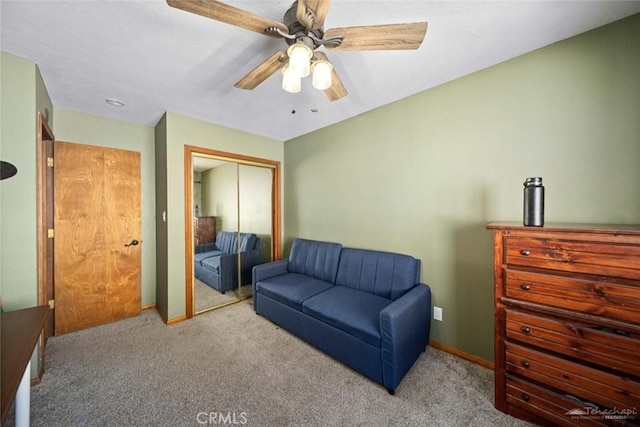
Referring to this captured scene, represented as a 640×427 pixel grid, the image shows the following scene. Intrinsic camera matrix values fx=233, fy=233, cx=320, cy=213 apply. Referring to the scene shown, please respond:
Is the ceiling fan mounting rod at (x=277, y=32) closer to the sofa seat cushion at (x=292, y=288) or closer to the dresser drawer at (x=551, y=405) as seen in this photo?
the sofa seat cushion at (x=292, y=288)

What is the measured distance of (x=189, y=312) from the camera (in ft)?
9.43

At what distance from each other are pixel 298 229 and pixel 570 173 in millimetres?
3037

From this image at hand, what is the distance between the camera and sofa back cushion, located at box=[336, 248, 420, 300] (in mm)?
2273

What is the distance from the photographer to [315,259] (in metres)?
3.04

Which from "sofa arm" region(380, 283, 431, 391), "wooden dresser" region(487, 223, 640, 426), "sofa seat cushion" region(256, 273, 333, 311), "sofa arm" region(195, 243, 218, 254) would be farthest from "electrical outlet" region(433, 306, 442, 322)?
"sofa arm" region(195, 243, 218, 254)

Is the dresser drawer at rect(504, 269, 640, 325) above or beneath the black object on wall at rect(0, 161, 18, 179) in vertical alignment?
beneath

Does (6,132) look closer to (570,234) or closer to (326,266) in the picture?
(326,266)

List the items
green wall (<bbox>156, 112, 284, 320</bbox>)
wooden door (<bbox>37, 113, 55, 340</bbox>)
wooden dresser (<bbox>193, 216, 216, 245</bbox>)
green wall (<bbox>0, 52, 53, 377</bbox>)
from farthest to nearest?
wooden dresser (<bbox>193, 216, 216, 245</bbox>) < green wall (<bbox>156, 112, 284, 320</bbox>) < wooden door (<bbox>37, 113, 55, 340</bbox>) < green wall (<bbox>0, 52, 53, 377</bbox>)

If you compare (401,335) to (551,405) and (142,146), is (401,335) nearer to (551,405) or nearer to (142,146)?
(551,405)

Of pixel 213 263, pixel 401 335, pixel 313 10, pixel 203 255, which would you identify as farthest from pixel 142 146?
pixel 401 335

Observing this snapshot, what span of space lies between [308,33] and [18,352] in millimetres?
1960

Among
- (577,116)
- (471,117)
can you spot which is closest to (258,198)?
(471,117)

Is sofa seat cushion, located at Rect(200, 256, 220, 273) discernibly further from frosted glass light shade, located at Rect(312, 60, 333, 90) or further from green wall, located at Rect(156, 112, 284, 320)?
frosted glass light shade, located at Rect(312, 60, 333, 90)

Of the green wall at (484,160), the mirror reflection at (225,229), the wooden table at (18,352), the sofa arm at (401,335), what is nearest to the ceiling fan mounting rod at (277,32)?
the green wall at (484,160)
